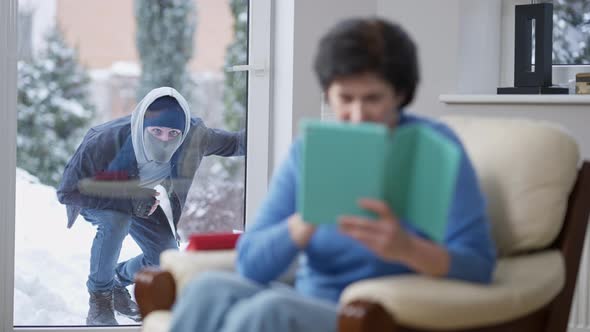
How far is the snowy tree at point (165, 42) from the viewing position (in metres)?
3.31

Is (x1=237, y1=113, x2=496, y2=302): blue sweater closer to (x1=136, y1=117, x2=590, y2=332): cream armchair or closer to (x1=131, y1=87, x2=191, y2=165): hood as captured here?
(x1=136, y1=117, x2=590, y2=332): cream armchair

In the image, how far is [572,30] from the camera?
341 cm

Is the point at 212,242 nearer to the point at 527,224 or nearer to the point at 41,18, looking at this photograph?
the point at 527,224

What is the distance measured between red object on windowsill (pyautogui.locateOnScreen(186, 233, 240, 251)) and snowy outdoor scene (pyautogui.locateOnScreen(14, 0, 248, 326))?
1.29 m

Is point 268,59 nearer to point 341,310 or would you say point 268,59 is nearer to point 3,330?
point 3,330

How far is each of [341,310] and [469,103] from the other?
1710 mm

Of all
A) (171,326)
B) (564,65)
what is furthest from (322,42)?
(564,65)

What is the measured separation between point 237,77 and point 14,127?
0.80 m

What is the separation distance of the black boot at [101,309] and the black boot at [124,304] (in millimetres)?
22

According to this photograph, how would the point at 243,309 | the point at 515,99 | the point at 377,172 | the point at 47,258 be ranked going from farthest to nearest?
the point at 47,258 → the point at 515,99 → the point at 243,309 → the point at 377,172

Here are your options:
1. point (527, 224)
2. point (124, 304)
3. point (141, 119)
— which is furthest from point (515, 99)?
point (124, 304)

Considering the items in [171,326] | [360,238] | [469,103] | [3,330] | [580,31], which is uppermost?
[580,31]

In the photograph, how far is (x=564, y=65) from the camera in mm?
3428

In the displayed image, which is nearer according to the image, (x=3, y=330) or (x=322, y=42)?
(x=322, y=42)
